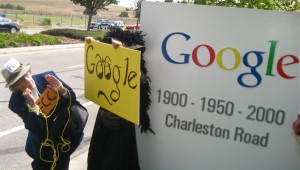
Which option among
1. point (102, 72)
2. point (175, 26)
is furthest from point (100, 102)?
point (175, 26)

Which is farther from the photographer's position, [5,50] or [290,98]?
[5,50]

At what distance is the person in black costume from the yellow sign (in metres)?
0.12

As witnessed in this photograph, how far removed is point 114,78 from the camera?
8.91 feet

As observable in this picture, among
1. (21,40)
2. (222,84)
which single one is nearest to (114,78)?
(222,84)

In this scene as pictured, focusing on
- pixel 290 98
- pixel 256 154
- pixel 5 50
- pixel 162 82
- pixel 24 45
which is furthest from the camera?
pixel 24 45

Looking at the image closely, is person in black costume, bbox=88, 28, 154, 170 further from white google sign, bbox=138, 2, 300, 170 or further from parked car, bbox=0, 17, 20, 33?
parked car, bbox=0, 17, 20, 33

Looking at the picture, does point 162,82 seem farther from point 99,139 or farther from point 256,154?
point 256,154

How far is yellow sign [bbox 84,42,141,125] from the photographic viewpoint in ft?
8.43

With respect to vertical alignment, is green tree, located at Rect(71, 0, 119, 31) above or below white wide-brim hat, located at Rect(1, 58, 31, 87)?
above

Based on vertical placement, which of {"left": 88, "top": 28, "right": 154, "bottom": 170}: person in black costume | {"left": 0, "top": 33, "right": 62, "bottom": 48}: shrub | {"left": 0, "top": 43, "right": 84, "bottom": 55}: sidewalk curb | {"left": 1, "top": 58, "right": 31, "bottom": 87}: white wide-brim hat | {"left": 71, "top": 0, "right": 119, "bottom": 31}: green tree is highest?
{"left": 71, "top": 0, "right": 119, "bottom": 31}: green tree

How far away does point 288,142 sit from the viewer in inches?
106

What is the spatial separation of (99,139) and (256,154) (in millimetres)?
1253

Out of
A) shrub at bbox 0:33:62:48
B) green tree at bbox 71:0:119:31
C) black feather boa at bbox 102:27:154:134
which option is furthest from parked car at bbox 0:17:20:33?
black feather boa at bbox 102:27:154:134

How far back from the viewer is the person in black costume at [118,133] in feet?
9.29
